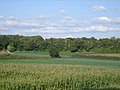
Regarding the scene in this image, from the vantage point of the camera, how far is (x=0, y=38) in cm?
13538

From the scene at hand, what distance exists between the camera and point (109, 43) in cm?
12912

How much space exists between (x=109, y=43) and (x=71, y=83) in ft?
328

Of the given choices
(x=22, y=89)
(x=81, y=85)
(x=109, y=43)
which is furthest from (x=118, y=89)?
(x=109, y=43)

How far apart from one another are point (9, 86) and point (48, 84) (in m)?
3.89

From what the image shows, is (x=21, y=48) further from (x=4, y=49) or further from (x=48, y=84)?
(x=48, y=84)

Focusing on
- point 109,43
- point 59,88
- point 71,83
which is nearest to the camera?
point 59,88

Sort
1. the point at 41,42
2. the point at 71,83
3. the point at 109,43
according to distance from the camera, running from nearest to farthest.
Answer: the point at 71,83, the point at 109,43, the point at 41,42

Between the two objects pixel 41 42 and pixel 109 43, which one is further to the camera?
pixel 41 42

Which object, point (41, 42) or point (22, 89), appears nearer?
point (22, 89)

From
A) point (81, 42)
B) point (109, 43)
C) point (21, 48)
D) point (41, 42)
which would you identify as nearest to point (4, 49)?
point (21, 48)

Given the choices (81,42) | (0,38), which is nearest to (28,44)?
(0,38)

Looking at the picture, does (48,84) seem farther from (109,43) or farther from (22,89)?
(109,43)

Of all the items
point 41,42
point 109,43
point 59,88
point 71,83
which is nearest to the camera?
point 59,88

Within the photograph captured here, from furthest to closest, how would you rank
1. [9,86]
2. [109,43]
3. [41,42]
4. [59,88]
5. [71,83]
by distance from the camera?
[41,42] → [109,43] → [71,83] → [59,88] → [9,86]
